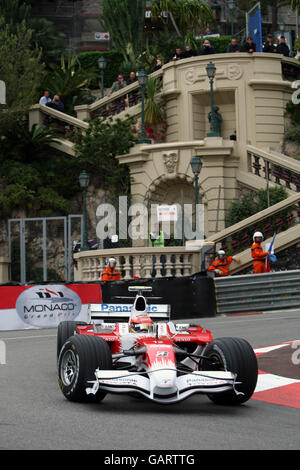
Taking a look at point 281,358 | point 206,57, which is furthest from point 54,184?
point 281,358

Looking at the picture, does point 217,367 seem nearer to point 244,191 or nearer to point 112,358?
point 112,358

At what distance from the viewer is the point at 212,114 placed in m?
34.3

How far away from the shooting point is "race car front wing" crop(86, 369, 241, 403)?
29.7 ft

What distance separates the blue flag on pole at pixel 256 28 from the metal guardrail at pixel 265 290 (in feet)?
51.3

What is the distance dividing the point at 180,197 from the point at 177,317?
41.8 ft

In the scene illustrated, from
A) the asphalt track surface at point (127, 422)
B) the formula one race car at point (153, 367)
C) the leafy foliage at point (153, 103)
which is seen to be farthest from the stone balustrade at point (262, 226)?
the formula one race car at point (153, 367)

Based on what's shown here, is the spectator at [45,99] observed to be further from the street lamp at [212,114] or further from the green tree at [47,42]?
the green tree at [47,42]

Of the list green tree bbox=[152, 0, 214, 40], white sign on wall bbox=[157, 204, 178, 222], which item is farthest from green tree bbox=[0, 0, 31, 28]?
white sign on wall bbox=[157, 204, 178, 222]

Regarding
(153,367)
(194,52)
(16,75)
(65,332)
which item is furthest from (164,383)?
(194,52)

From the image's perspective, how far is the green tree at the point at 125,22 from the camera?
1943 inches

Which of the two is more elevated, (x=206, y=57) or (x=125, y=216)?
(x=206, y=57)

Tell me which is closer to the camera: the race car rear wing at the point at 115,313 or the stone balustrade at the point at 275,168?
the race car rear wing at the point at 115,313

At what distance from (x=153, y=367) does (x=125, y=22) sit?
42519 millimetres
